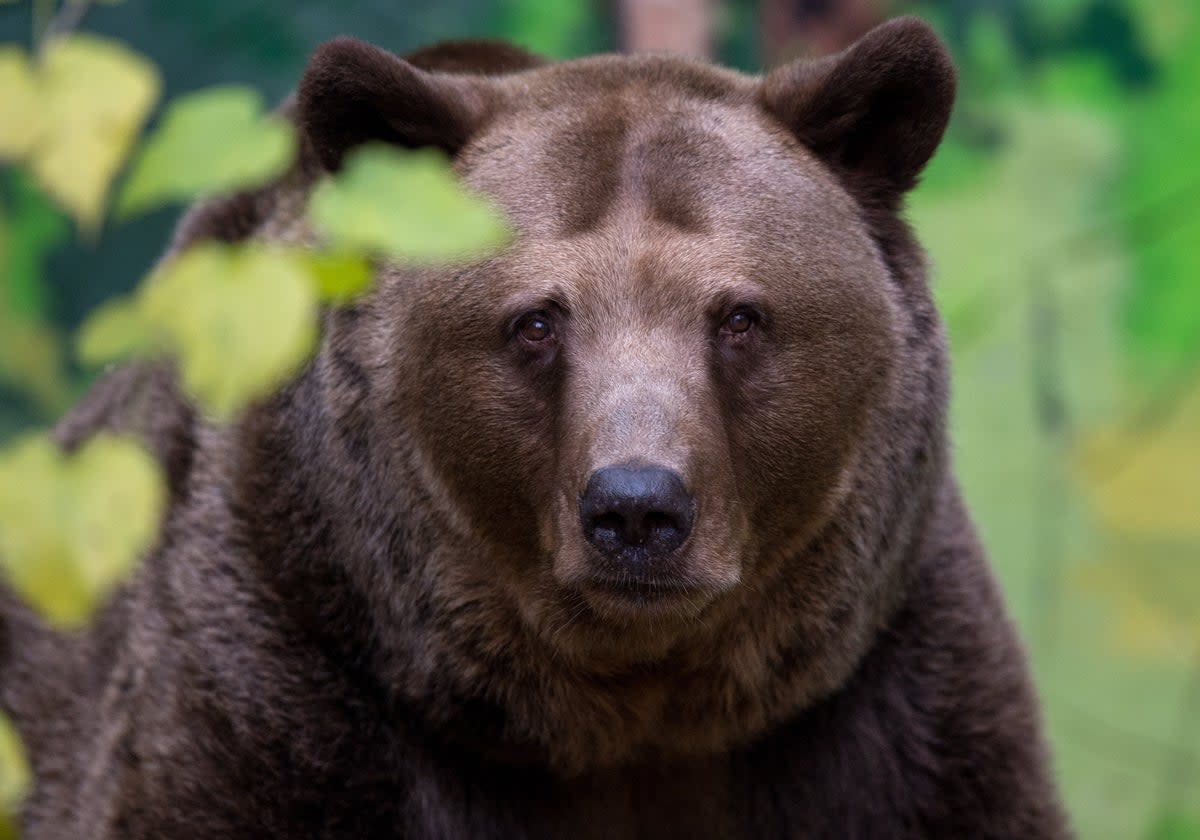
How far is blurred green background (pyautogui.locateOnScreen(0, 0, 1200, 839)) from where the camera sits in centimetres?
940

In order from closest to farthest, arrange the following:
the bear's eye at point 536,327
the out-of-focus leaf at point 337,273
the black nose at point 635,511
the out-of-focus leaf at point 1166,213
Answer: the out-of-focus leaf at point 337,273, the black nose at point 635,511, the bear's eye at point 536,327, the out-of-focus leaf at point 1166,213

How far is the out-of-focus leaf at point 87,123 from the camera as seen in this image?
1580mm

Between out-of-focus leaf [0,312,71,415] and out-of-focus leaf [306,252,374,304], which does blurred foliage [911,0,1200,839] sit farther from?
out-of-focus leaf [306,252,374,304]

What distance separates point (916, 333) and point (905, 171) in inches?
19.5

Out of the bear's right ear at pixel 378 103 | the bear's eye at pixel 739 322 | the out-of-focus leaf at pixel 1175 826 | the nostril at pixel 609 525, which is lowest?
the out-of-focus leaf at pixel 1175 826

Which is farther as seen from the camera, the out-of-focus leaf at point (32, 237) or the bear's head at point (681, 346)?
the out-of-focus leaf at point (32, 237)

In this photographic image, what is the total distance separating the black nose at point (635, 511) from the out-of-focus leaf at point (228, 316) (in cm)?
215

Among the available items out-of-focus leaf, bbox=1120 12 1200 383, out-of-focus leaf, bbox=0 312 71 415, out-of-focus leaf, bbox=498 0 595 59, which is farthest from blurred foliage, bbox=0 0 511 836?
out-of-focus leaf, bbox=1120 12 1200 383

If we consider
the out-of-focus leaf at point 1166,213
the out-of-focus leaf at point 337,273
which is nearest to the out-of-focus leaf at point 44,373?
the out-of-focus leaf at point 1166,213

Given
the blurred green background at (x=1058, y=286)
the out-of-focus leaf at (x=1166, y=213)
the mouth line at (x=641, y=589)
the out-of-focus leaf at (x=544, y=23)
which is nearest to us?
the mouth line at (x=641, y=589)

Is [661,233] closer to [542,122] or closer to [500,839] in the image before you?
[542,122]

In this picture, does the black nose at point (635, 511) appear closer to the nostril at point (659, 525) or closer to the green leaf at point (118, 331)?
the nostril at point (659, 525)

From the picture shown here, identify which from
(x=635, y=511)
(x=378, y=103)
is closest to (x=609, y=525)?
(x=635, y=511)

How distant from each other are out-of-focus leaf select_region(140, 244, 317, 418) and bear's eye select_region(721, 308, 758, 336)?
280cm
